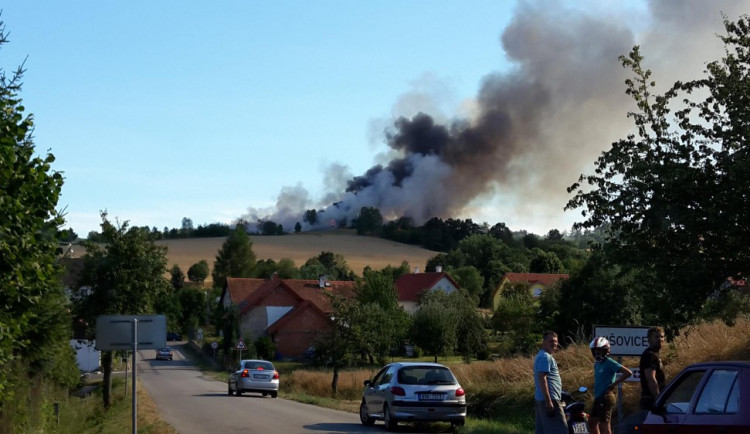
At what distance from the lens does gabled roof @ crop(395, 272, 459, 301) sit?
9644cm

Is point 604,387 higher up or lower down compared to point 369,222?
lower down

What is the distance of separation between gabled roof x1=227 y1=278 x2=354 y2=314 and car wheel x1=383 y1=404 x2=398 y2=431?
5533cm

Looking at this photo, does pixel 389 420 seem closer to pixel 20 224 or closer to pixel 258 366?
pixel 20 224

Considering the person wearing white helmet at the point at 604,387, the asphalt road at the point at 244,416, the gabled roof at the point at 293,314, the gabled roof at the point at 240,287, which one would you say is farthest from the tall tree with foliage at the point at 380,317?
the person wearing white helmet at the point at 604,387

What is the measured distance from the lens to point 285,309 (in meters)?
80.2

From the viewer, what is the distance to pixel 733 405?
8414 millimetres

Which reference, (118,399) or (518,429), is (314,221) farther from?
(518,429)

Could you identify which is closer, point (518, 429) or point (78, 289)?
point (518, 429)

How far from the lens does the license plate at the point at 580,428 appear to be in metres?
11.6

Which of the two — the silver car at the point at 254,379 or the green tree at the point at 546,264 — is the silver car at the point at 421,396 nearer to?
the silver car at the point at 254,379

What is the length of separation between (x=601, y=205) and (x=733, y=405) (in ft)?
32.6

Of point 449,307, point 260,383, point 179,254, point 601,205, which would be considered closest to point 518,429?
point 601,205

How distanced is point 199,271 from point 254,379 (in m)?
102

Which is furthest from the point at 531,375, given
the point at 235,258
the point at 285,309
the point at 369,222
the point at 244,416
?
the point at 369,222
